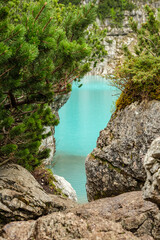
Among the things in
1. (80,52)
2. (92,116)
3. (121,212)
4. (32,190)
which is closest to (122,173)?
(121,212)

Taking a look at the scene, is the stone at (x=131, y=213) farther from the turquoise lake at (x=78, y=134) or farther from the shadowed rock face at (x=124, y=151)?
the turquoise lake at (x=78, y=134)

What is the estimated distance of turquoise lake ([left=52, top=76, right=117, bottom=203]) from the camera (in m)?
15.2

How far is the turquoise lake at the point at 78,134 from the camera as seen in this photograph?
15.2 metres

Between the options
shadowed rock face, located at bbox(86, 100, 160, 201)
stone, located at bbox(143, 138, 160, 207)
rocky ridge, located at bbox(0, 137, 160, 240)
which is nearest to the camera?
stone, located at bbox(143, 138, 160, 207)

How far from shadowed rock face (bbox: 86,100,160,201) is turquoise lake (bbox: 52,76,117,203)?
2.80ft

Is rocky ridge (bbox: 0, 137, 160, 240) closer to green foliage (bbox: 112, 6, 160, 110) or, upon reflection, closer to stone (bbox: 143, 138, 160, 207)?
stone (bbox: 143, 138, 160, 207)

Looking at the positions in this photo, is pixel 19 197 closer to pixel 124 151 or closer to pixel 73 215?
pixel 73 215

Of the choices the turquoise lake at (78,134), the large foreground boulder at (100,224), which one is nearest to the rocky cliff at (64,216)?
the large foreground boulder at (100,224)

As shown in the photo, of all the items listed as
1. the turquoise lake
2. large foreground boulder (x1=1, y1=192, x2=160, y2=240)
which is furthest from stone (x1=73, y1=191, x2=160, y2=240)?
the turquoise lake

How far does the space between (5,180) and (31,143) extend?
908mm

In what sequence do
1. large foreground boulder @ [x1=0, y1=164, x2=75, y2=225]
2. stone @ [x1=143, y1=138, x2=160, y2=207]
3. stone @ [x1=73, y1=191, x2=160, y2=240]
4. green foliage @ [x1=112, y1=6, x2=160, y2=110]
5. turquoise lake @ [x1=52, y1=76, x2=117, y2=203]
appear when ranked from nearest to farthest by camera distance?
stone @ [x1=143, y1=138, x2=160, y2=207]
stone @ [x1=73, y1=191, x2=160, y2=240]
large foreground boulder @ [x1=0, y1=164, x2=75, y2=225]
green foliage @ [x1=112, y1=6, x2=160, y2=110]
turquoise lake @ [x1=52, y1=76, x2=117, y2=203]

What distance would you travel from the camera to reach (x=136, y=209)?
3.65m

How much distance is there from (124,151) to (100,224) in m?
2.26

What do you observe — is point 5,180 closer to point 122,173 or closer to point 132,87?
point 122,173
